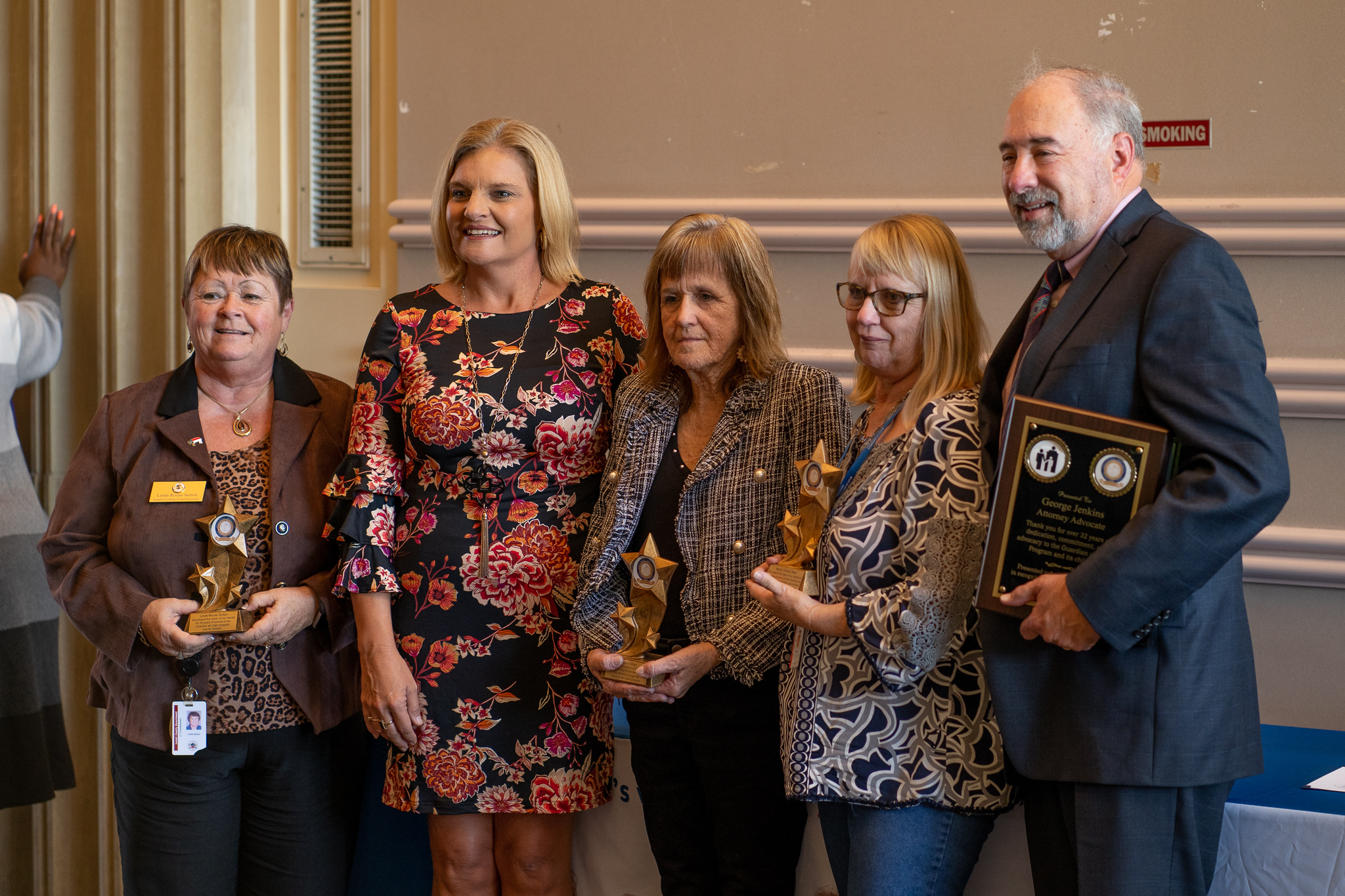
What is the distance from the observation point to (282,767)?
2.19 m

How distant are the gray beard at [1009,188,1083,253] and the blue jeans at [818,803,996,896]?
82cm

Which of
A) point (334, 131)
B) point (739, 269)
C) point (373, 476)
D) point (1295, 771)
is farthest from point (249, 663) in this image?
point (334, 131)

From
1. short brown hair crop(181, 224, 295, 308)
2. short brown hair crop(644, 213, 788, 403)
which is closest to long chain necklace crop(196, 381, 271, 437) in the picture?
short brown hair crop(181, 224, 295, 308)

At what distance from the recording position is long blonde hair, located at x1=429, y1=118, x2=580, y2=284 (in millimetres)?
2170

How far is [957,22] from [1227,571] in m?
1.91

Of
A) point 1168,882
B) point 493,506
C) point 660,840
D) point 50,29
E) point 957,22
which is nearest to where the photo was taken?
point 1168,882

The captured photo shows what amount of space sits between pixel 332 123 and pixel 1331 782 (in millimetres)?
3196

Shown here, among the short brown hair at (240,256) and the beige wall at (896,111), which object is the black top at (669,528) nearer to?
the short brown hair at (240,256)

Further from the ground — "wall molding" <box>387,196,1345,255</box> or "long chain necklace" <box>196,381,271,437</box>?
"wall molding" <box>387,196,1345,255</box>

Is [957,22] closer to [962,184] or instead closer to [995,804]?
[962,184]

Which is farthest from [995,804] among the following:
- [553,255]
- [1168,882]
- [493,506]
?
[553,255]

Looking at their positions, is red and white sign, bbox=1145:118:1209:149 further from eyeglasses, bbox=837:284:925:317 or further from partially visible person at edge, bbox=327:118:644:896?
partially visible person at edge, bbox=327:118:644:896

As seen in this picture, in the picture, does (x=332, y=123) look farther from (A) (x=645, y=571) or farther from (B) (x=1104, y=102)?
(B) (x=1104, y=102)

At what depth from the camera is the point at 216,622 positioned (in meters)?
2.04
